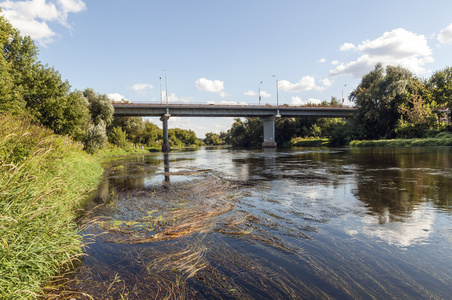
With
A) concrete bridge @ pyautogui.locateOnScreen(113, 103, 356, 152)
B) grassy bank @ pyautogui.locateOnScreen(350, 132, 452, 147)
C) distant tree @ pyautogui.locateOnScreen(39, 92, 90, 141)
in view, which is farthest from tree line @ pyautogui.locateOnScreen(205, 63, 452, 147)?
distant tree @ pyautogui.locateOnScreen(39, 92, 90, 141)

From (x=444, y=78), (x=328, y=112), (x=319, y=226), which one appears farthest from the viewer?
(x=328, y=112)

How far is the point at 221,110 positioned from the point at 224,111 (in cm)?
94

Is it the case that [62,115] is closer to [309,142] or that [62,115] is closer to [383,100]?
[383,100]

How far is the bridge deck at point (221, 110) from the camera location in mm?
61312

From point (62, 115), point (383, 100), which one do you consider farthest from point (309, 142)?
point (62, 115)

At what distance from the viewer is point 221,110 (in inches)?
2697

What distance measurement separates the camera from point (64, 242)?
14.4 ft

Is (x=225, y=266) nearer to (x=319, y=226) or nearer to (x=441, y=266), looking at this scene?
(x=319, y=226)

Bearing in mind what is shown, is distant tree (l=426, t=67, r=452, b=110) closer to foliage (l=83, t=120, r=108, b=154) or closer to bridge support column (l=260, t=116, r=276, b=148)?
bridge support column (l=260, t=116, r=276, b=148)

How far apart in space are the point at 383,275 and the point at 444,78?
71.9 m

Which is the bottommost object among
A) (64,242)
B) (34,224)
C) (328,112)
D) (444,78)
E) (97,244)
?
(97,244)

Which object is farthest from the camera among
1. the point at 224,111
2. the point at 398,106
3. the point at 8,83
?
the point at 224,111

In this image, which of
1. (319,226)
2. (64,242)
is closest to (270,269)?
(319,226)

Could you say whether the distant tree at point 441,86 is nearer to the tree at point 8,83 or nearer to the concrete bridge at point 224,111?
the concrete bridge at point 224,111
